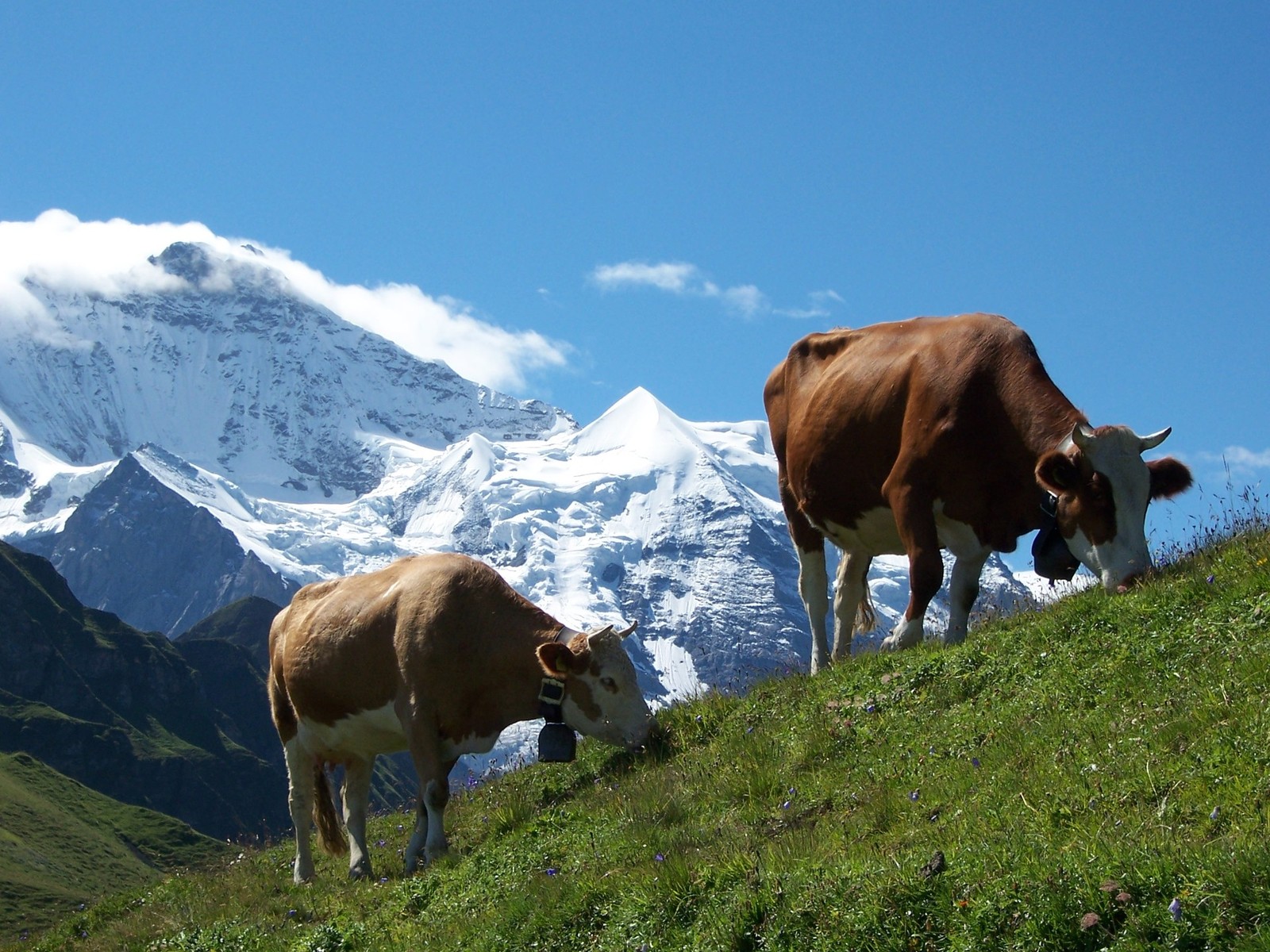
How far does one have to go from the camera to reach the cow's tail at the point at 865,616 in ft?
51.6

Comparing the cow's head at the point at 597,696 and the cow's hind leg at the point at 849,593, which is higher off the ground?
the cow's hind leg at the point at 849,593

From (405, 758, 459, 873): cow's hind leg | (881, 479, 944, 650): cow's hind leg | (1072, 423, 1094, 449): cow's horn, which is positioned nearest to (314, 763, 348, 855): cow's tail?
(405, 758, 459, 873): cow's hind leg

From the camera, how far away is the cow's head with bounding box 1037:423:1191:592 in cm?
1125

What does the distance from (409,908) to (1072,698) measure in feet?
16.3

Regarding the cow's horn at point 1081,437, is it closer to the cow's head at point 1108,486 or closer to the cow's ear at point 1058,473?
the cow's head at point 1108,486

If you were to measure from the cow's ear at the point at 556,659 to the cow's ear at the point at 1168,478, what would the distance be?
5383 mm

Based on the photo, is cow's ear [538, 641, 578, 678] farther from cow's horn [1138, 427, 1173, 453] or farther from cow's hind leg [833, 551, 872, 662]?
cow's horn [1138, 427, 1173, 453]

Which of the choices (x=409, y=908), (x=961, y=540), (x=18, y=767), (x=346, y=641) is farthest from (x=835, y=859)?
(x=18, y=767)

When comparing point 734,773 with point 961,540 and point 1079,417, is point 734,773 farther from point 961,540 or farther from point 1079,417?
point 1079,417

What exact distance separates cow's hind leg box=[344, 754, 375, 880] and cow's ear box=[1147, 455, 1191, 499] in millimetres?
7899

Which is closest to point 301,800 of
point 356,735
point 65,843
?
point 356,735

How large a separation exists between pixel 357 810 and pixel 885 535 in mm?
6024

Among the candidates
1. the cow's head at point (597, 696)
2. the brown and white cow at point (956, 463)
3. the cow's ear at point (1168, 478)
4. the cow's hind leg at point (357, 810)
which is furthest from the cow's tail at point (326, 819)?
the cow's ear at point (1168, 478)

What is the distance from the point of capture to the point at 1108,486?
11.3 metres
